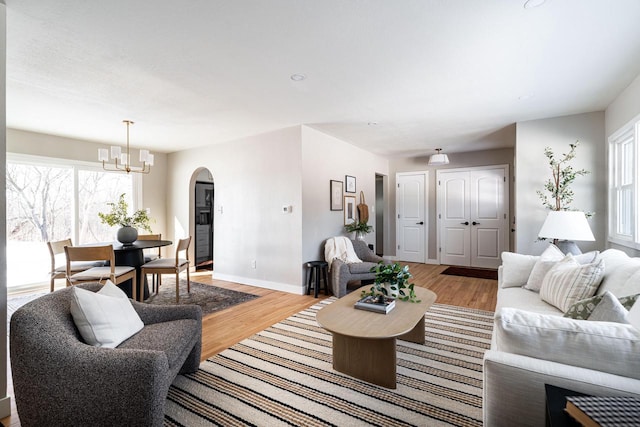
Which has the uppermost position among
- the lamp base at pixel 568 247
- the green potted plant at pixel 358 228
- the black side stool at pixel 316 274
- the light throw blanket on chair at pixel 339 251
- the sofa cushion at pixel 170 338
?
the green potted plant at pixel 358 228

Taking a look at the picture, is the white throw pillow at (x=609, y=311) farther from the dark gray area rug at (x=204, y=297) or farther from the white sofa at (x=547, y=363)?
the dark gray area rug at (x=204, y=297)

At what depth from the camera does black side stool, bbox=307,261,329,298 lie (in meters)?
4.23

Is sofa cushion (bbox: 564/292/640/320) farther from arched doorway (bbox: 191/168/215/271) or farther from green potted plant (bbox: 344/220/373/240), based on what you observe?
arched doorway (bbox: 191/168/215/271)

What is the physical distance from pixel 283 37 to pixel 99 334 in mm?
2115

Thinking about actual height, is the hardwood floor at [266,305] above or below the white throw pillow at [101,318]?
below

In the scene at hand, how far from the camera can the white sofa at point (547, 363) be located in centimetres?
105

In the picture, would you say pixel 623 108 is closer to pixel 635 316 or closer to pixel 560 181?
pixel 560 181

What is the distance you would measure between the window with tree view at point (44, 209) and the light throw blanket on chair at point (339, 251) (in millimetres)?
4107

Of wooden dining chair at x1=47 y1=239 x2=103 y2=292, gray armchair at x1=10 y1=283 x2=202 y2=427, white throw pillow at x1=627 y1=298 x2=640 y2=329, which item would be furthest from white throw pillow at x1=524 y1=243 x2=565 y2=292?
wooden dining chair at x1=47 y1=239 x2=103 y2=292

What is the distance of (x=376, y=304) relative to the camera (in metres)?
2.32

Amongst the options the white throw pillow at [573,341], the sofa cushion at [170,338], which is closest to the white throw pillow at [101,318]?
the sofa cushion at [170,338]

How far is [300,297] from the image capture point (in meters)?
4.22

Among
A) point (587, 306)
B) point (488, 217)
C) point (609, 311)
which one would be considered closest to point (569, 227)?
point (587, 306)

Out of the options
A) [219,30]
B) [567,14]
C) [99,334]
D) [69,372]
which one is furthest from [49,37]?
[567,14]
